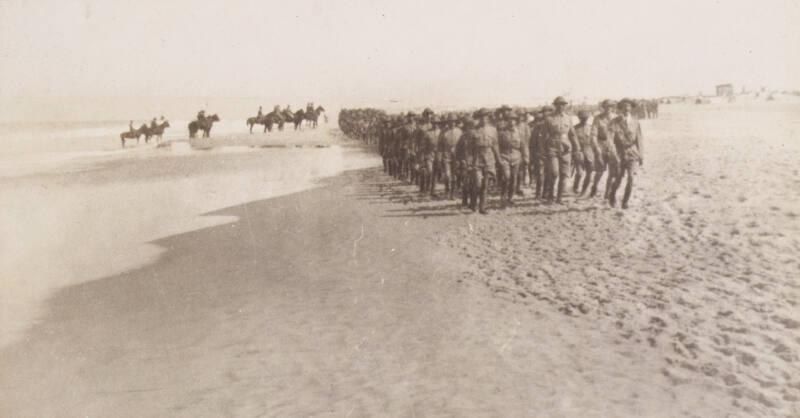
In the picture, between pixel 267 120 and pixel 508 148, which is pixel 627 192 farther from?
pixel 267 120

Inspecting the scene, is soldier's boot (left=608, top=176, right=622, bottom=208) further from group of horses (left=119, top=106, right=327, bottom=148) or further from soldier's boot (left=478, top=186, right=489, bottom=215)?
group of horses (left=119, top=106, right=327, bottom=148)

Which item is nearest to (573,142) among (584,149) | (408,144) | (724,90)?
(584,149)

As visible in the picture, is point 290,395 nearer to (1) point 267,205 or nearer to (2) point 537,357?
(2) point 537,357

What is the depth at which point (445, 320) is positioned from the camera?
685 centimetres

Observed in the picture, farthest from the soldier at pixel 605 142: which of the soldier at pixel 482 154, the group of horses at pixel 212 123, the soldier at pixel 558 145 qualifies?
the group of horses at pixel 212 123

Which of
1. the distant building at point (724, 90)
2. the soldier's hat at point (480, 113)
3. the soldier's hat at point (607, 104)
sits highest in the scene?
the distant building at point (724, 90)

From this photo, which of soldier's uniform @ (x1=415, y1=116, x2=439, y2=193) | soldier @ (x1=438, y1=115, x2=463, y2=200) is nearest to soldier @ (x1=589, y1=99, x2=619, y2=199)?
soldier @ (x1=438, y1=115, x2=463, y2=200)

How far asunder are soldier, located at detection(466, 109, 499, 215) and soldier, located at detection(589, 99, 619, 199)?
1.96 m

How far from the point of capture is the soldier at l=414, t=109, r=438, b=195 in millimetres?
14578

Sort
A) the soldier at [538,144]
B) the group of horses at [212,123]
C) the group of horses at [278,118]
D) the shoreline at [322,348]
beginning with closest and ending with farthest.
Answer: the shoreline at [322,348] < the soldier at [538,144] < the group of horses at [212,123] < the group of horses at [278,118]

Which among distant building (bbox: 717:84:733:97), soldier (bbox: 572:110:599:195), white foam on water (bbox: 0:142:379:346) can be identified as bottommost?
white foam on water (bbox: 0:142:379:346)

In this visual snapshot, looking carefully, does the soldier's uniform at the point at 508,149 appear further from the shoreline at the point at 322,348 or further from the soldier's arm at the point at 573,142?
the shoreline at the point at 322,348

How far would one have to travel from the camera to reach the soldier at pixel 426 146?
14.6 metres

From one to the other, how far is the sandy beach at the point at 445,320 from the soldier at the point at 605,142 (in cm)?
73
